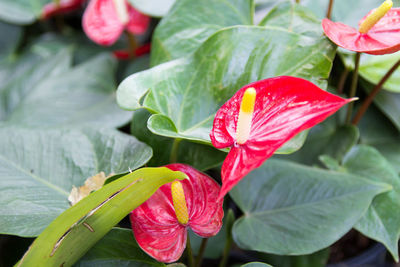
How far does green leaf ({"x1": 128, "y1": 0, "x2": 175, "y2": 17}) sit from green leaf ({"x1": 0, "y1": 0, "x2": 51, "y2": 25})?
17.0 inches

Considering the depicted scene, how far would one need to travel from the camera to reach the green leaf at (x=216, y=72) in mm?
448

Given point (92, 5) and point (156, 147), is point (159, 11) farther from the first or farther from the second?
point (156, 147)

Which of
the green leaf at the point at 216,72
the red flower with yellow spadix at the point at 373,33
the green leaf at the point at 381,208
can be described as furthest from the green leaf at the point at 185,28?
the green leaf at the point at 381,208

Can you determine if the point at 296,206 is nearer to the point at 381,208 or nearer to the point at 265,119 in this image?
the point at 381,208

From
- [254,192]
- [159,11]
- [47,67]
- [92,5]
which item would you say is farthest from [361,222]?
[47,67]

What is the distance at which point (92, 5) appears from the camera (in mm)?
766

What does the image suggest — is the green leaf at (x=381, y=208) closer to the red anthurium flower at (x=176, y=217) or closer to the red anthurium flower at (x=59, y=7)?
the red anthurium flower at (x=176, y=217)

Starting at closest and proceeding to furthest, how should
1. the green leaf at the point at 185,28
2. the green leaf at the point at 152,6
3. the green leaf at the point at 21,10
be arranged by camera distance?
the green leaf at the point at 185,28 → the green leaf at the point at 152,6 → the green leaf at the point at 21,10

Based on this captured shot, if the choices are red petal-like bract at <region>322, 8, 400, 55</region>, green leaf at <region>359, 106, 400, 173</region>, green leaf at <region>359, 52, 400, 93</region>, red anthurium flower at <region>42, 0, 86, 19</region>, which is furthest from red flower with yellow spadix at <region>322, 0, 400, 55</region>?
red anthurium flower at <region>42, 0, 86, 19</region>

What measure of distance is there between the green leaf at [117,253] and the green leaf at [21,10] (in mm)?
770

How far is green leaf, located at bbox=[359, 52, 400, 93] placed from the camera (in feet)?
2.08

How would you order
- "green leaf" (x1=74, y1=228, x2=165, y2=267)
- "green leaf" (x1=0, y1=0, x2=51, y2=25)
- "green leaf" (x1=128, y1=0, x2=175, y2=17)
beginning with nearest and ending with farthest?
"green leaf" (x1=74, y1=228, x2=165, y2=267), "green leaf" (x1=128, y1=0, x2=175, y2=17), "green leaf" (x1=0, y1=0, x2=51, y2=25)

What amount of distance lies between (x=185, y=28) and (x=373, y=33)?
0.28 m

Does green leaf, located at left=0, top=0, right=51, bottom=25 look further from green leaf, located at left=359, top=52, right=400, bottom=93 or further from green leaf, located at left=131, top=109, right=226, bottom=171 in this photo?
green leaf, located at left=359, top=52, right=400, bottom=93
